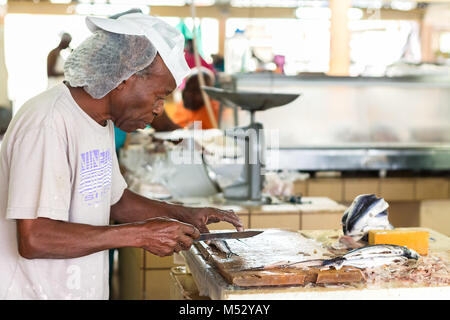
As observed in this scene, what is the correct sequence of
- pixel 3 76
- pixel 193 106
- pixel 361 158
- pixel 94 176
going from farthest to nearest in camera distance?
pixel 3 76, pixel 193 106, pixel 361 158, pixel 94 176

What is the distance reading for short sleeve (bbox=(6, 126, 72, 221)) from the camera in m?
1.80

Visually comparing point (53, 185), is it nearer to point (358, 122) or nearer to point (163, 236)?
point (163, 236)

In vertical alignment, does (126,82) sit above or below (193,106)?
above

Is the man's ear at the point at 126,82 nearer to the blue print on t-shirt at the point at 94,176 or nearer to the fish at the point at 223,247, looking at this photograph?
the blue print on t-shirt at the point at 94,176

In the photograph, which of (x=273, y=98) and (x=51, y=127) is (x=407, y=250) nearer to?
(x=51, y=127)

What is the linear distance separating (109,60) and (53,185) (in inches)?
16.5

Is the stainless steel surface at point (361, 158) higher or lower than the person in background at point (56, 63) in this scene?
lower


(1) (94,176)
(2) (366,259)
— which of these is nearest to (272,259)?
(2) (366,259)

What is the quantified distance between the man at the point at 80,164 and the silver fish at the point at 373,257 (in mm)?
489

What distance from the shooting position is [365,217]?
8.31 feet

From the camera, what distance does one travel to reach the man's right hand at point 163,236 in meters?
1.89

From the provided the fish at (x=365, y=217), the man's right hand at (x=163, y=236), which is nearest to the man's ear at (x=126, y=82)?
the man's right hand at (x=163, y=236)

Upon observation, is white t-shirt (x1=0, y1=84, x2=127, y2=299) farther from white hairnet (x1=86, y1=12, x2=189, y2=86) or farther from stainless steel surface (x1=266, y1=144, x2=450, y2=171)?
stainless steel surface (x1=266, y1=144, x2=450, y2=171)

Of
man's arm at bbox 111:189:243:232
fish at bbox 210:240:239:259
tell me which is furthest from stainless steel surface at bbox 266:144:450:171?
fish at bbox 210:240:239:259
